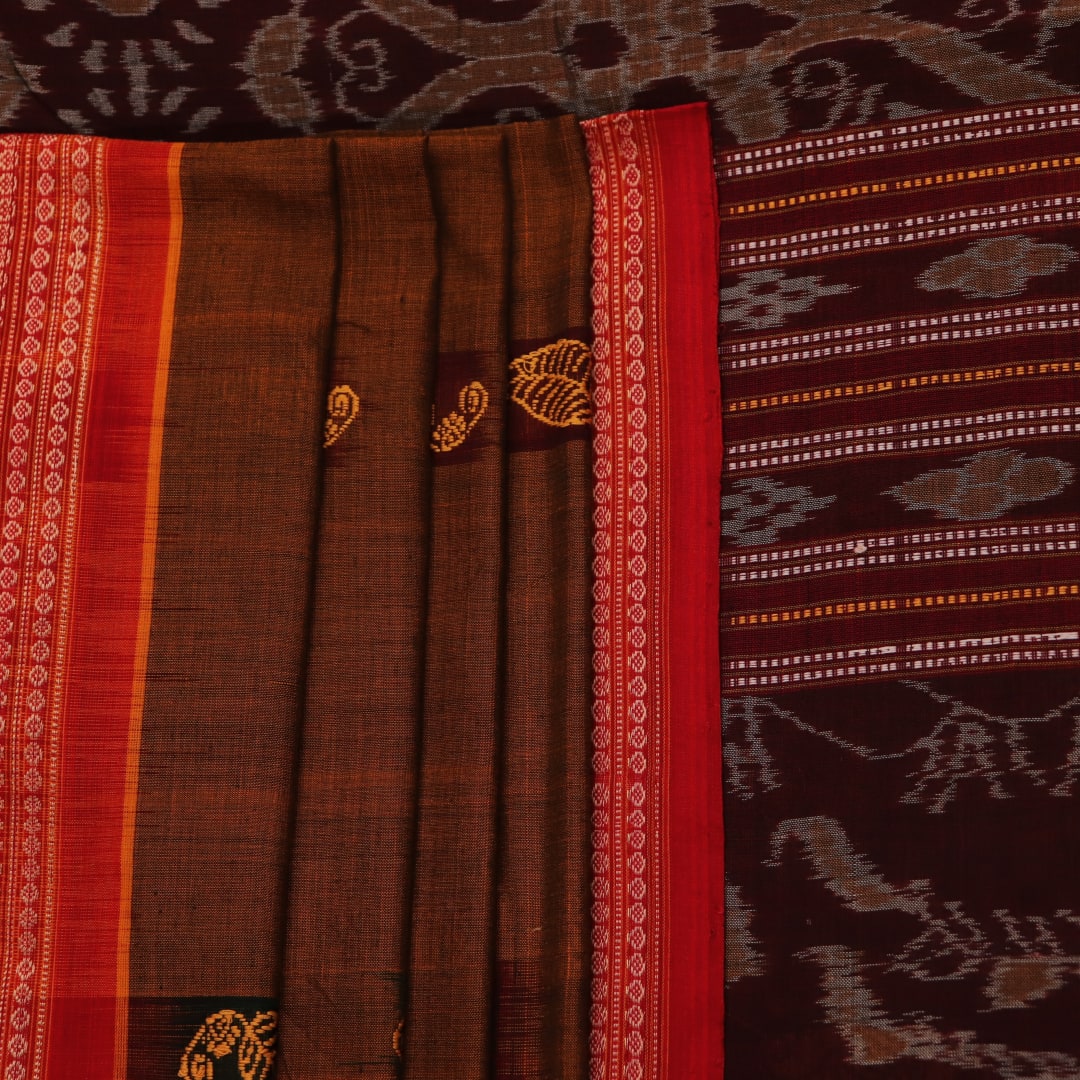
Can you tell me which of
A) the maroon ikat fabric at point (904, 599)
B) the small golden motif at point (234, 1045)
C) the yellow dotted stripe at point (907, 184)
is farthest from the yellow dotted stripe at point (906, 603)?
the small golden motif at point (234, 1045)

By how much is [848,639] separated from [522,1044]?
483 mm

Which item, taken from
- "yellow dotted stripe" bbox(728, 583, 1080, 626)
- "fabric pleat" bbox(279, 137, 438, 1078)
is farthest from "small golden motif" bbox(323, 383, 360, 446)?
"yellow dotted stripe" bbox(728, 583, 1080, 626)

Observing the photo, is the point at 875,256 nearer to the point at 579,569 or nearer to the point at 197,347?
A: the point at 579,569

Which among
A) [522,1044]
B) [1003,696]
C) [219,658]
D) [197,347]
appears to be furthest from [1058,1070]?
[197,347]

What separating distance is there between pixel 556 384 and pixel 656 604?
25 centimetres

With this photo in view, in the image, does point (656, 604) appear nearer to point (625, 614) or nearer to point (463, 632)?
point (625, 614)

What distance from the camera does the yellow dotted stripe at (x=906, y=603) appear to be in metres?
1.12

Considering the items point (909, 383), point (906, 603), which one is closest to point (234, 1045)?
point (906, 603)

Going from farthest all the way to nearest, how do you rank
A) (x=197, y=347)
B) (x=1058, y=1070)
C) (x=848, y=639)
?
(x=197, y=347), (x=848, y=639), (x=1058, y=1070)

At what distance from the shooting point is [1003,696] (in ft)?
3.63

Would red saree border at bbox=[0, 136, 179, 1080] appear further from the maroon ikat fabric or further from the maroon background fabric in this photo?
the maroon ikat fabric

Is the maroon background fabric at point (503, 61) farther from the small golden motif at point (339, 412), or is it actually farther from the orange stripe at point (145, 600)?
the small golden motif at point (339, 412)

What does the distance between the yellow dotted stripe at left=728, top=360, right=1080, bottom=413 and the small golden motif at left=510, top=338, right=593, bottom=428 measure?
16 cm

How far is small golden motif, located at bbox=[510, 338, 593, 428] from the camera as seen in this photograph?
4.03 feet
